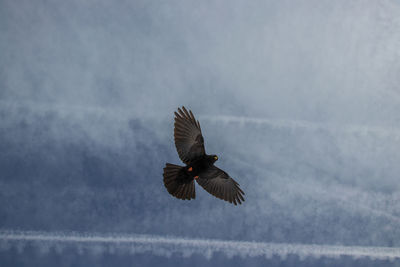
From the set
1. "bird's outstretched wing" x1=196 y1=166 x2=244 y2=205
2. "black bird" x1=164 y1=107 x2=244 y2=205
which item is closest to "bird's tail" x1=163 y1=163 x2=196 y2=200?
"black bird" x1=164 y1=107 x2=244 y2=205

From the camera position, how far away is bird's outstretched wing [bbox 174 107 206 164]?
2553 centimetres

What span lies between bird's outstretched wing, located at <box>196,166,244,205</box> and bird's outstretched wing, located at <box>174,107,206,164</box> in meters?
1.70

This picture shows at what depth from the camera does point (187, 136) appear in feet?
84.3

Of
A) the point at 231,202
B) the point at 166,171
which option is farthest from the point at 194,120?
the point at 231,202

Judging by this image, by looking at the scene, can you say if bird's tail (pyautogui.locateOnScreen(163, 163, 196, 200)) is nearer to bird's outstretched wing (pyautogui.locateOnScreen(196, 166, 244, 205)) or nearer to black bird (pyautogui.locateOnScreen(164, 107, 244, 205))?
black bird (pyautogui.locateOnScreen(164, 107, 244, 205))

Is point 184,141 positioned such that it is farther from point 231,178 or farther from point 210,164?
point 231,178

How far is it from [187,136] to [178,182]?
275 cm

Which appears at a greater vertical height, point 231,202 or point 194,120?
point 194,120

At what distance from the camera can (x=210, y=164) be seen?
2616 cm

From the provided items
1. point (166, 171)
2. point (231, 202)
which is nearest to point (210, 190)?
point (231, 202)

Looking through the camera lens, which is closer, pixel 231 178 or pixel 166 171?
pixel 166 171

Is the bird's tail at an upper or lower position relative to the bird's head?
lower

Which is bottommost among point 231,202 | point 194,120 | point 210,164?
point 231,202

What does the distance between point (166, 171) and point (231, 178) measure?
14.8ft
